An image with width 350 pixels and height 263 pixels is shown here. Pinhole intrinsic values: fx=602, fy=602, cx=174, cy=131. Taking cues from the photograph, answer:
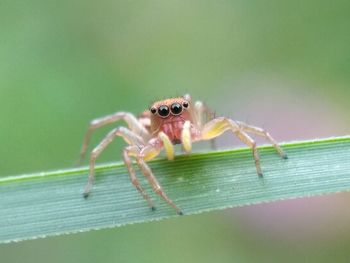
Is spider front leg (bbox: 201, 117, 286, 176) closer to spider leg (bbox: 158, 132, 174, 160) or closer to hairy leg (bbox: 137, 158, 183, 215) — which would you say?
spider leg (bbox: 158, 132, 174, 160)

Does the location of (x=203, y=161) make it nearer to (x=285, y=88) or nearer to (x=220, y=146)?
(x=220, y=146)

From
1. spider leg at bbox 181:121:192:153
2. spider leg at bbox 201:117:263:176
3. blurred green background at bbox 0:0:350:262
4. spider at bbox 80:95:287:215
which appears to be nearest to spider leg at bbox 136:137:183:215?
spider at bbox 80:95:287:215

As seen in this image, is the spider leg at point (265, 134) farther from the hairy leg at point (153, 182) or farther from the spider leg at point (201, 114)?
the hairy leg at point (153, 182)

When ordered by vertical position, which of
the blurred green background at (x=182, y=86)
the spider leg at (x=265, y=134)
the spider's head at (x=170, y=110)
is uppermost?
the spider's head at (x=170, y=110)

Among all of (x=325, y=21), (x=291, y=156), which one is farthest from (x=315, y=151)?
(x=325, y=21)

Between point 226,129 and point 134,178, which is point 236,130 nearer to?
point 226,129

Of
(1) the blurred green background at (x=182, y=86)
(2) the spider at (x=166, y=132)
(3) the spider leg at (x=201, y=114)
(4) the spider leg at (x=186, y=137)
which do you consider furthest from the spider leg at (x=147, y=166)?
(1) the blurred green background at (x=182, y=86)

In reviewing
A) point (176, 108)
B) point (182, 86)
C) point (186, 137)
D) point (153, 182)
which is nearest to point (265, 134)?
point (186, 137)
